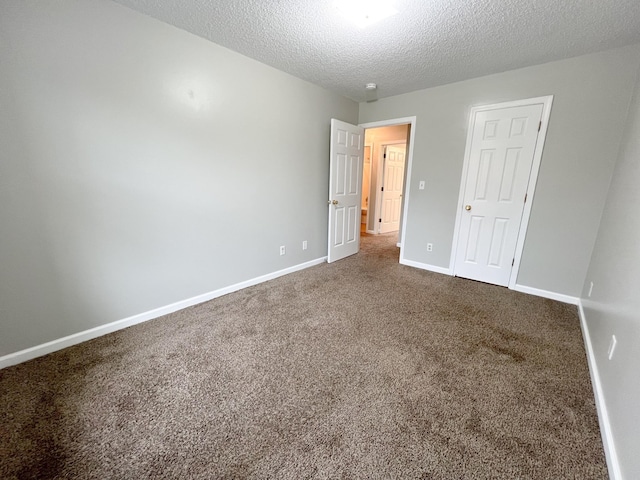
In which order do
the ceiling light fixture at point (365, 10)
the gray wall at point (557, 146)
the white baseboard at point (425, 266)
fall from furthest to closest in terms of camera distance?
the white baseboard at point (425, 266), the gray wall at point (557, 146), the ceiling light fixture at point (365, 10)

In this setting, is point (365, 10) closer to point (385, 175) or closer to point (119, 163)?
point (119, 163)

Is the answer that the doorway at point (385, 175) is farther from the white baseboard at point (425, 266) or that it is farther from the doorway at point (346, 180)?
the white baseboard at point (425, 266)

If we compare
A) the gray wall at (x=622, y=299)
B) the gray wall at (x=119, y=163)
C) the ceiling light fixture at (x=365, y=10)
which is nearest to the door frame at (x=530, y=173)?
the gray wall at (x=622, y=299)

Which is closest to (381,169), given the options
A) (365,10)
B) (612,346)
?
(365,10)

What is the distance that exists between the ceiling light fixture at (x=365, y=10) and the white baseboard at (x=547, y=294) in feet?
9.53

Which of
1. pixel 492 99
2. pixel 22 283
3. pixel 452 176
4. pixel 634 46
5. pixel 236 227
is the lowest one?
pixel 22 283

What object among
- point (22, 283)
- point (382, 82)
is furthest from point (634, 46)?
point (22, 283)

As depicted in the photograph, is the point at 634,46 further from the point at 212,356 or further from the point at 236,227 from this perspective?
the point at 212,356

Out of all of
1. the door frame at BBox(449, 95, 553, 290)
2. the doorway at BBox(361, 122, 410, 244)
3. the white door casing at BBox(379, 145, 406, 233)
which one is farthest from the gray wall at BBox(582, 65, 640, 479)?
the white door casing at BBox(379, 145, 406, 233)

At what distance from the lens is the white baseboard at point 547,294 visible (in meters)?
2.54

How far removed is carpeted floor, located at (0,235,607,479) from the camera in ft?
3.61

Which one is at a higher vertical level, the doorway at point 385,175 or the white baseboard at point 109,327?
the doorway at point 385,175

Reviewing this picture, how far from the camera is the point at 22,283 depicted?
63.9 inches

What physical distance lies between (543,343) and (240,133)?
3.13 metres
